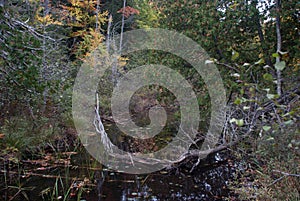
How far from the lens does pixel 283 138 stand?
304 centimetres

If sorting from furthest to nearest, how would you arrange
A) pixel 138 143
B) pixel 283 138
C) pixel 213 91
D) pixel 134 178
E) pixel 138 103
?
pixel 138 103, pixel 138 143, pixel 213 91, pixel 134 178, pixel 283 138

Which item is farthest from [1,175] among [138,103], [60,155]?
[138,103]

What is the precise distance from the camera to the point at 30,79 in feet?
11.4

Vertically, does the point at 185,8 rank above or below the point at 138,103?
above

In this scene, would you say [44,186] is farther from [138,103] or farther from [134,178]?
[138,103]

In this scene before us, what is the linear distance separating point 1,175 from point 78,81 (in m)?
6.32

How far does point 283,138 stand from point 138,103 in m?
9.16

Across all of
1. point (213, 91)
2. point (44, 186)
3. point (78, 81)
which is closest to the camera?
point (44, 186)

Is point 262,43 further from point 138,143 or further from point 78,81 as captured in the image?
point 78,81

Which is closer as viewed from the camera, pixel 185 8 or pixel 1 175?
pixel 1 175

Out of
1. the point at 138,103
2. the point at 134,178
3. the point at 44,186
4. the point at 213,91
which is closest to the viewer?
the point at 44,186

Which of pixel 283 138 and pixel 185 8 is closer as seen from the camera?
pixel 283 138

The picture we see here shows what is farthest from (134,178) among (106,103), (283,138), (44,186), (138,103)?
(138,103)

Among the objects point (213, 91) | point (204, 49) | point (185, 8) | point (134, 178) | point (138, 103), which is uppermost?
point (185, 8)
